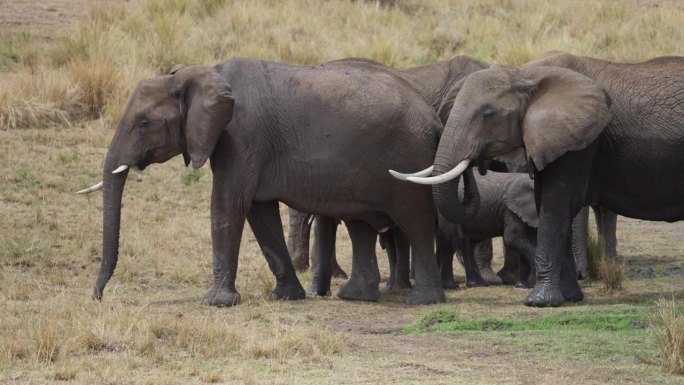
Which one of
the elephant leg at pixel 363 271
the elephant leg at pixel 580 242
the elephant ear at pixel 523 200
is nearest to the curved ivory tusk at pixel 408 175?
the elephant leg at pixel 363 271

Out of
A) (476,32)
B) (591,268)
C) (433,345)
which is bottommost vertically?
(476,32)

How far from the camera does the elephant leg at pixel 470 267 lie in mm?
14805

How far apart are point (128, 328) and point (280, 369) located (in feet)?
4.14

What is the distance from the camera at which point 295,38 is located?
24.8 meters

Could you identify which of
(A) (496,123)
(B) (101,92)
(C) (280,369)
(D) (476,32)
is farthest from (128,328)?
(D) (476,32)

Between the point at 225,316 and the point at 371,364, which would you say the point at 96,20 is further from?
the point at 371,364

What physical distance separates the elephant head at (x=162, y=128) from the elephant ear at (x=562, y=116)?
2.50m

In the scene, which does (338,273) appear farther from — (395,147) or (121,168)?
(121,168)

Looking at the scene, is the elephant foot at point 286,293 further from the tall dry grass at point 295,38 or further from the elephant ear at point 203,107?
the tall dry grass at point 295,38

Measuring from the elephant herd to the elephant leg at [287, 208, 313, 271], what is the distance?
2181 mm

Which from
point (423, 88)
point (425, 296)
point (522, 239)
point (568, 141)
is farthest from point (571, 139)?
point (423, 88)

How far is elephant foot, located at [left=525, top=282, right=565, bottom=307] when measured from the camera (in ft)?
42.4

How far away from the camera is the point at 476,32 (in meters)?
26.5

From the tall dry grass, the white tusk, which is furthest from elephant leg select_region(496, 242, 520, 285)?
the tall dry grass
